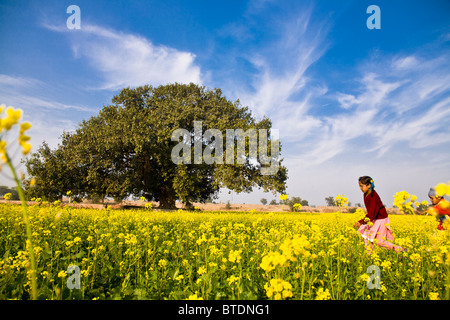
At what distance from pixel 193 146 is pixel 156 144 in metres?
3.47

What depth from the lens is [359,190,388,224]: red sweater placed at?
5781mm

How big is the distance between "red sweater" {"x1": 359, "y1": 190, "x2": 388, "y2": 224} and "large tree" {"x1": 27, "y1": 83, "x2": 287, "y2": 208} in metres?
13.6

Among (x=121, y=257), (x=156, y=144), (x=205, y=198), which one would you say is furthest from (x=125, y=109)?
(x=121, y=257)

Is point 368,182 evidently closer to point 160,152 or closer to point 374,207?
point 374,207

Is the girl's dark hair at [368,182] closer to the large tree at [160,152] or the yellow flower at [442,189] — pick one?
the yellow flower at [442,189]

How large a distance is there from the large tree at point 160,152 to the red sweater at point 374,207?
13.6 metres

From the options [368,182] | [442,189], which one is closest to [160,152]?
[368,182]

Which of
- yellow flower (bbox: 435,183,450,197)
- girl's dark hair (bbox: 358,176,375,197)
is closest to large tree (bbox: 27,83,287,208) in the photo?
girl's dark hair (bbox: 358,176,375,197)

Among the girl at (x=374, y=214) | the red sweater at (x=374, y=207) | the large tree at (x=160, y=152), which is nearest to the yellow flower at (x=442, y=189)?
the girl at (x=374, y=214)

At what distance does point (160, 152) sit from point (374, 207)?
1710cm

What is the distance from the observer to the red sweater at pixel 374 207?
5781 mm

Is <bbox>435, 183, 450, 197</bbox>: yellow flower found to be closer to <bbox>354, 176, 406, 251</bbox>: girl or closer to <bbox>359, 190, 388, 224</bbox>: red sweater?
<bbox>354, 176, 406, 251</bbox>: girl
